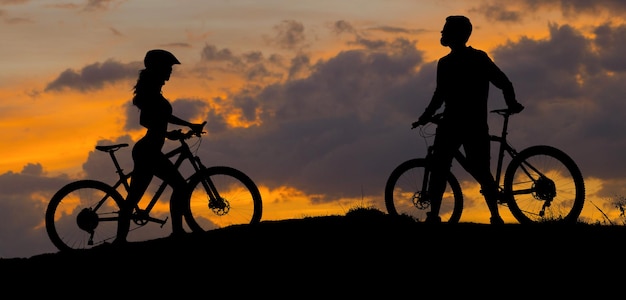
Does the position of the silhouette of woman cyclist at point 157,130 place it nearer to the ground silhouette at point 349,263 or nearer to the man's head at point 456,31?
the ground silhouette at point 349,263

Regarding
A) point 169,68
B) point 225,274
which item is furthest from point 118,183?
point 225,274

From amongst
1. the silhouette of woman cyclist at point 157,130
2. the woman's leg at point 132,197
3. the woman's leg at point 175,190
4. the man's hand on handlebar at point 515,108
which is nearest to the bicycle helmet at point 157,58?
the silhouette of woman cyclist at point 157,130

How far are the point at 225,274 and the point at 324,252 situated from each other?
1.20 m

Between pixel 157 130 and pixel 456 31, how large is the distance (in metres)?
4.37

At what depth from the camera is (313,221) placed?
12289 mm

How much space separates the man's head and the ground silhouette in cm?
251

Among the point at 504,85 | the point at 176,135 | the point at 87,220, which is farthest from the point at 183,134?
the point at 504,85

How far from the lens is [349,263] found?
977 centimetres

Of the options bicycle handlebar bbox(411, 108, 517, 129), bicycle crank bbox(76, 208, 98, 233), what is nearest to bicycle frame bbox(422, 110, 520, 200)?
bicycle handlebar bbox(411, 108, 517, 129)

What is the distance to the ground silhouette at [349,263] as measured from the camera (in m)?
9.03

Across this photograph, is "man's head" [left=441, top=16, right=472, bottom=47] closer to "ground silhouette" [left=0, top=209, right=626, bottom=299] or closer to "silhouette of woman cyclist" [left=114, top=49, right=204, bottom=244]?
"ground silhouette" [left=0, top=209, right=626, bottom=299]

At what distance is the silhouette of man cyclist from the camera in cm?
1181

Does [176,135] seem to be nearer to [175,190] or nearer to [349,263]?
[175,190]

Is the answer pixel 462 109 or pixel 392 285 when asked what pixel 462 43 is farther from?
pixel 392 285
